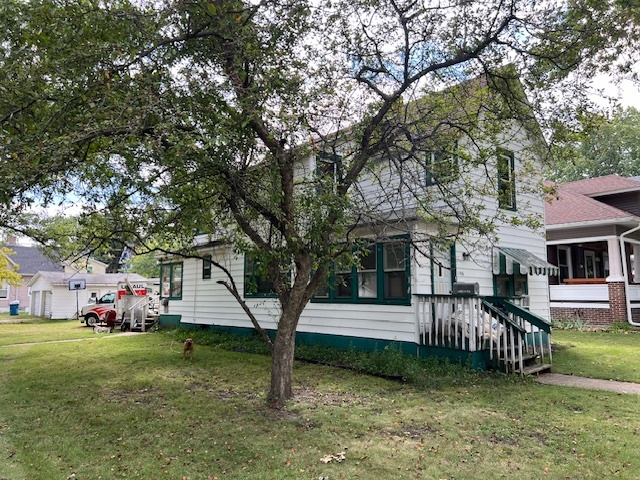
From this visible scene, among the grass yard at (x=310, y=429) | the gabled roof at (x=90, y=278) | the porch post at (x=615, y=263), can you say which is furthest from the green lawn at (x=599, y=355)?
the gabled roof at (x=90, y=278)

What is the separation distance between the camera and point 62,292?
2806 cm

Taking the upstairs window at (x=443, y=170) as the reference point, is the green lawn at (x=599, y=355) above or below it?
below

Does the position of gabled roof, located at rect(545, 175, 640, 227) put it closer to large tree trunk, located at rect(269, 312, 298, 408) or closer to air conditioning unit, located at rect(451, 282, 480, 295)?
air conditioning unit, located at rect(451, 282, 480, 295)

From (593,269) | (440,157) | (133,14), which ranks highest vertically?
(133,14)

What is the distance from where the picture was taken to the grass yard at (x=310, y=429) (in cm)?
420

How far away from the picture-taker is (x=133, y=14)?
5.28m

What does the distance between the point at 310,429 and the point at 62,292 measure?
27.9 m

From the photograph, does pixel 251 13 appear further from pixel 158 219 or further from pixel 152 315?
pixel 152 315

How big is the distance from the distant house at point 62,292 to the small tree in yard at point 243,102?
22.2 meters

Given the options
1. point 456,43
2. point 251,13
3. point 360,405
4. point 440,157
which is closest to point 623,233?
point 440,157

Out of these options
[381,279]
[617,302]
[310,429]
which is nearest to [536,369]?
[381,279]

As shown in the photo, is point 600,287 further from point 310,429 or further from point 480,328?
point 310,429

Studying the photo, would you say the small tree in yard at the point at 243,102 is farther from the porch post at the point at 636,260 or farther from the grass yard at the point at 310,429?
the porch post at the point at 636,260

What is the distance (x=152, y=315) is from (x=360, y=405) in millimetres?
14127
